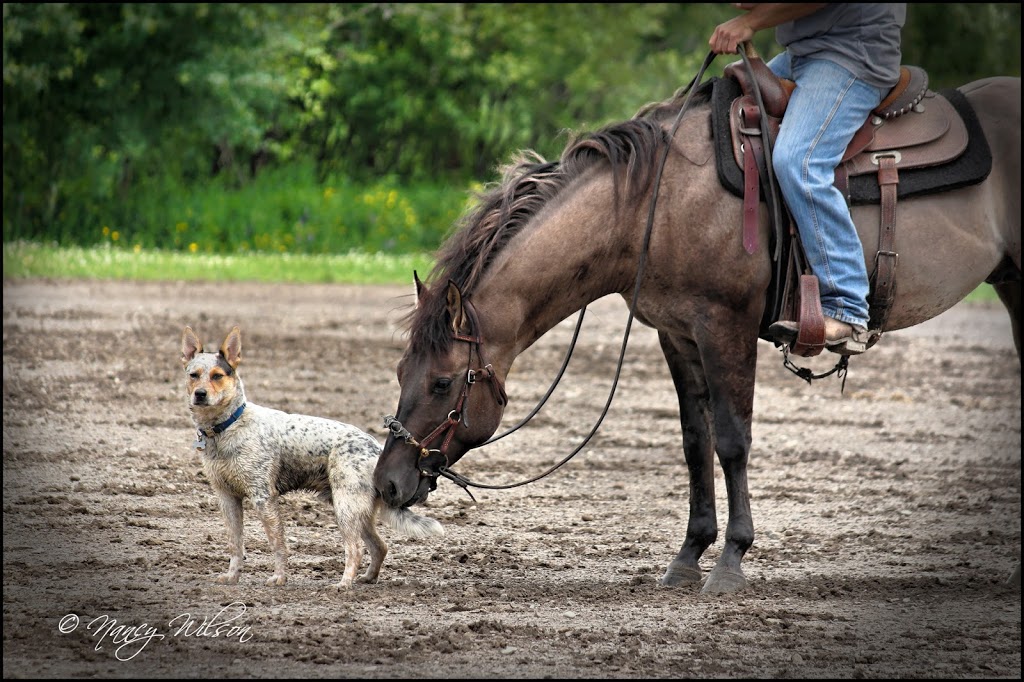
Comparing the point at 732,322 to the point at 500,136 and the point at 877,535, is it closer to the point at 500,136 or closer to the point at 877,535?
the point at 877,535

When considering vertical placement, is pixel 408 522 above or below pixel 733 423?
below

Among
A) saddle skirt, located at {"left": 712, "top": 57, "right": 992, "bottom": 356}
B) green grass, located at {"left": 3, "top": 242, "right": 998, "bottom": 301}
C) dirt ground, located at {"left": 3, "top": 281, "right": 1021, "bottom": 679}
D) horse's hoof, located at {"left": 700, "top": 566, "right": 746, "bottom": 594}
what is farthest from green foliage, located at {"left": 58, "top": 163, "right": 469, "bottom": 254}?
horse's hoof, located at {"left": 700, "top": 566, "right": 746, "bottom": 594}

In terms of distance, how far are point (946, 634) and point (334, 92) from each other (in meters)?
23.4

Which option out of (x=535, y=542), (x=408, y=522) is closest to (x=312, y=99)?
(x=535, y=542)

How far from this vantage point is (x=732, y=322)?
5.27 meters

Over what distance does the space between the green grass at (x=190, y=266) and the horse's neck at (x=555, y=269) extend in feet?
34.4

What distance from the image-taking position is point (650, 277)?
531 centimetres

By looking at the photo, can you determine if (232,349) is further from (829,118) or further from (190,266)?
(190,266)

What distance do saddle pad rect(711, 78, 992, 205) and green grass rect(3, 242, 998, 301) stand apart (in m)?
10.4

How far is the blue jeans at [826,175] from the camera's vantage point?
5.22 m

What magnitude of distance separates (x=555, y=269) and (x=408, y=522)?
46.7 inches

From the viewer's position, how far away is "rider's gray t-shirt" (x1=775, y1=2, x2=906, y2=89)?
5387 mm

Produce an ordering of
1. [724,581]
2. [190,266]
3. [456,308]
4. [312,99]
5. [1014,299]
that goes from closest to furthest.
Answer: [456,308] → [724,581] → [1014,299] → [190,266] → [312,99]

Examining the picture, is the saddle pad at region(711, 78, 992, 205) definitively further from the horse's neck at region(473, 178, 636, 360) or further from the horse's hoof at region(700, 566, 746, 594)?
the horse's hoof at region(700, 566, 746, 594)
